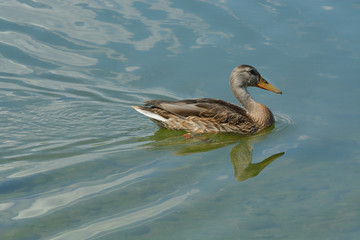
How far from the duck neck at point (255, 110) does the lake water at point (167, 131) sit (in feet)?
0.81

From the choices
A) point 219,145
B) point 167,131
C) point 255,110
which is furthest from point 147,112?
point 255,110

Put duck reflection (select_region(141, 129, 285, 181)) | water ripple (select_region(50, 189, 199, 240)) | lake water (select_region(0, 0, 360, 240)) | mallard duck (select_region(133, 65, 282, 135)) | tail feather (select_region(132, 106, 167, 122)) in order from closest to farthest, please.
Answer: water ripple (select_region(50, 189, 199, 240)) < lake water (select_region(0, 0, 360, 240)) < duck reflection (select_region(141, 129, 285, 181)) < tail feather (select_region(132, 106, 167, 122)) < mallard duck (select_region(133, 65, 282, 135))

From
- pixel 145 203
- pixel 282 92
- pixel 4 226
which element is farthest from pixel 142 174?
pixel 282 92

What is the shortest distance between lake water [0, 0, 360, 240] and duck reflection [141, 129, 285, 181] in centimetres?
3

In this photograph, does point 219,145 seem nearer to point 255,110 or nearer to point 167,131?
point 167,131

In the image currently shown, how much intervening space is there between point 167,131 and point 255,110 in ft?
4.96

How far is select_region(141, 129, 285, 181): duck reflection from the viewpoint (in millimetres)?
7973

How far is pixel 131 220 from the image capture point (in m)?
6.15

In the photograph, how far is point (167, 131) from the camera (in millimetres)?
9820

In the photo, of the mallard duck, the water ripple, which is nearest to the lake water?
the water ripple

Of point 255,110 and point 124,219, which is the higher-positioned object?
point 255,110

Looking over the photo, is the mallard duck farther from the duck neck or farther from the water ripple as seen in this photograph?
the water ripple

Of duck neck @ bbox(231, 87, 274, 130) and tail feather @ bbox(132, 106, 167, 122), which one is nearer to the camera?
tail feather @ bbox(132, 106, 167, 122)

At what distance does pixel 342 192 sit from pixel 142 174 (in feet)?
7.88
